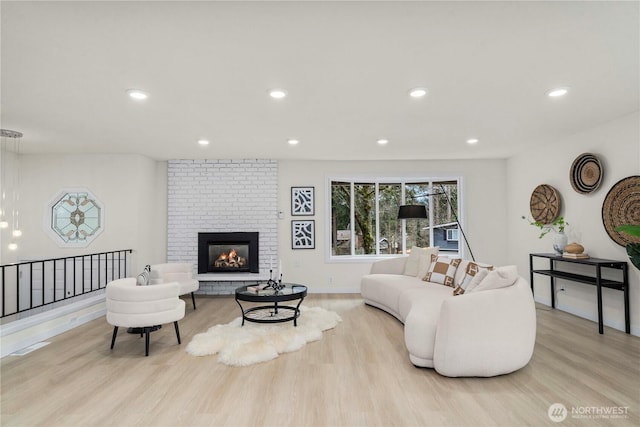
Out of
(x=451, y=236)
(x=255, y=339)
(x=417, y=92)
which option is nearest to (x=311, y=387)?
(x=255, y=339)

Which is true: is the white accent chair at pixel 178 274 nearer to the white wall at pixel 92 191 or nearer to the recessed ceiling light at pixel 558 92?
the white wall at pixel 92 191

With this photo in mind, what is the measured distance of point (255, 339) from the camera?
12.0ft

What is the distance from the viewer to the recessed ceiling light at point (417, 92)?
3.02 m

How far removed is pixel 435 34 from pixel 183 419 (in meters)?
2.92

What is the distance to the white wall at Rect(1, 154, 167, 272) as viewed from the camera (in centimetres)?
558

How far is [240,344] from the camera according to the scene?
351 cm

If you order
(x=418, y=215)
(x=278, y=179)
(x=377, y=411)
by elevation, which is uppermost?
(x=278, y=179)

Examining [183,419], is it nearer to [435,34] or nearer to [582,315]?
[435,34]

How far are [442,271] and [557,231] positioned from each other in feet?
6.02

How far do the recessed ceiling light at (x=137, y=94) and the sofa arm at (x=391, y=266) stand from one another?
410 cm

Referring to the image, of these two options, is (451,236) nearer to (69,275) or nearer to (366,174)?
(366,174)

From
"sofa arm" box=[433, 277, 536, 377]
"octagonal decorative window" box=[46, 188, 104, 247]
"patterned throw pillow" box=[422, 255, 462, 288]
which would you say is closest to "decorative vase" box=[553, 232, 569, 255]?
"patterned throw pillow" box=[422, 255, 462, 288]

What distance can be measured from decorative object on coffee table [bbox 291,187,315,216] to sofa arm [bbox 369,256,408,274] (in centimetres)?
153

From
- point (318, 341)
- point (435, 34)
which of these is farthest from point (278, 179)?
point (435, 34)
